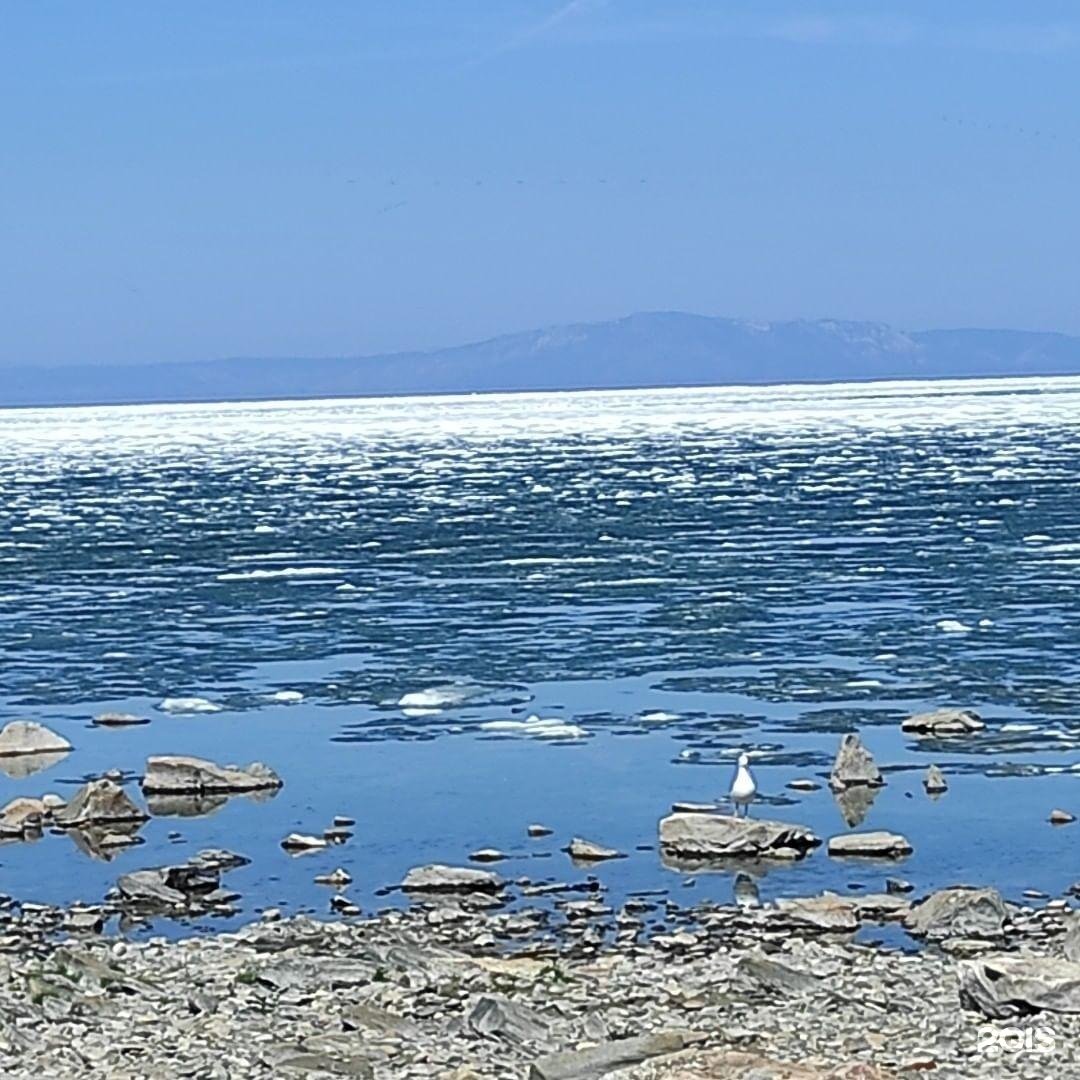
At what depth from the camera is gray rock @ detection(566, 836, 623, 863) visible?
20.5 m

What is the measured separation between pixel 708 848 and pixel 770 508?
40174 millimetres

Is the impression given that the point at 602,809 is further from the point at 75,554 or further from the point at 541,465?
the point at 541,465

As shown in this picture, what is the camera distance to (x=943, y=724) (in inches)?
1023

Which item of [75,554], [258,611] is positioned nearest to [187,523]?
[75,554]

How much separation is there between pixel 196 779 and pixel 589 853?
549cm

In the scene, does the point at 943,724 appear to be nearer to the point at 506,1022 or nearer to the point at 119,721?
the point at 119,721

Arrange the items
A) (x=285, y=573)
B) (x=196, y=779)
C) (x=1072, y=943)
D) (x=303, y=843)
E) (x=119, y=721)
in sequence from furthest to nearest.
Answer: (x=285, y=573), (x=119, y=721), (x=196, y=779), (x=303, y=843), (x=1072, y=943)

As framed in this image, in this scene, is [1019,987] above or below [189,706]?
above

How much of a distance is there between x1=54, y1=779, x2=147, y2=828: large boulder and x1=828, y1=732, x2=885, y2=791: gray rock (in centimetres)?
731

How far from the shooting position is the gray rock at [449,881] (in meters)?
19.3

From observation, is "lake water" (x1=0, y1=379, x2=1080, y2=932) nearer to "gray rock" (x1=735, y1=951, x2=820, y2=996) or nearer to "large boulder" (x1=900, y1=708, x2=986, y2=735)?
"large boulder" (x1=900, y1=708, x2=986, y2=735)

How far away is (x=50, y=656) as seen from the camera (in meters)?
34.0

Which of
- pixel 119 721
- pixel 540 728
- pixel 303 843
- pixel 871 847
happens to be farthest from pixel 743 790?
pixel 119 721

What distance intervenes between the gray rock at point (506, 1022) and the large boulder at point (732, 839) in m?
6.09
